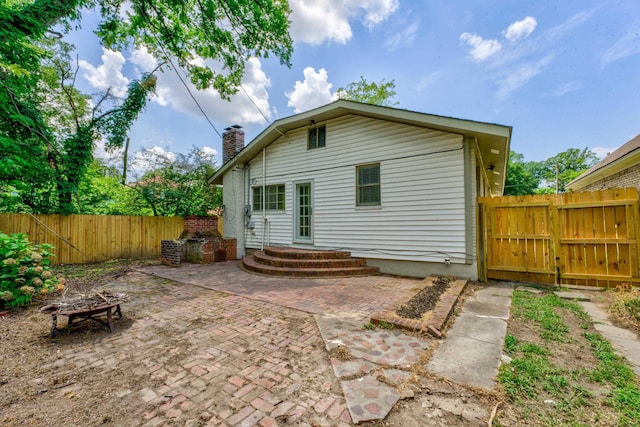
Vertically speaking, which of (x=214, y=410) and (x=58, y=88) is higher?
(x=58, y=88)

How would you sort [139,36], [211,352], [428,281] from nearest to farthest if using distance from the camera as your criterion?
[211,352] < [428,281] < [139,36]

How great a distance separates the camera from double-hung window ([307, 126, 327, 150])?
8.35m

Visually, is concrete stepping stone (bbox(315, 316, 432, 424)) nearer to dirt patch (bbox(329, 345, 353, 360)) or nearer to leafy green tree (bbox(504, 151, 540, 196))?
dirt patch (bbox(329, 345, 353, 360))

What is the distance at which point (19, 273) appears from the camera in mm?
4090

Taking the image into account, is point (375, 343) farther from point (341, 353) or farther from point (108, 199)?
point (108, 199)

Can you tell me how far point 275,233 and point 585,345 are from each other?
8020 millimetres

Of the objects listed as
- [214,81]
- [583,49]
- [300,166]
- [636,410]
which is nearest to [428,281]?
[636,410]

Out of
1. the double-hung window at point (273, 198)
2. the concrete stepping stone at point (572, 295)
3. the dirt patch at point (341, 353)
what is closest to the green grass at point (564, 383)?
the dirt patch at point (341, 353)

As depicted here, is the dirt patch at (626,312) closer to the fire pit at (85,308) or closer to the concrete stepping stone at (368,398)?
the concrete stepping stone at (368,398)

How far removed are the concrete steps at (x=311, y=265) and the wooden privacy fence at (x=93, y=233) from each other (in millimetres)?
5439

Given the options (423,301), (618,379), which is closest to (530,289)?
(423,301)

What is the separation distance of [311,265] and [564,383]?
5376 millimetres

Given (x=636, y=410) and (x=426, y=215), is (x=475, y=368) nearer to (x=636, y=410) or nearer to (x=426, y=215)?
(x=636, y=410)

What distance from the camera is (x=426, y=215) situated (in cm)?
650
